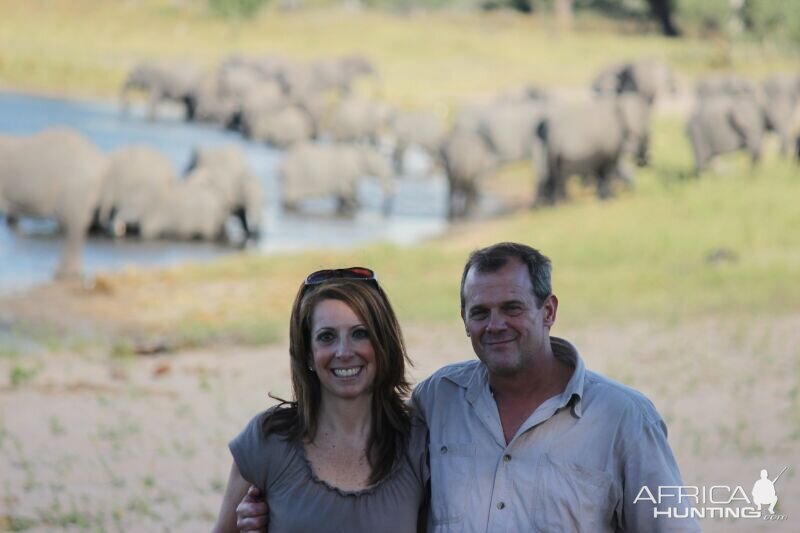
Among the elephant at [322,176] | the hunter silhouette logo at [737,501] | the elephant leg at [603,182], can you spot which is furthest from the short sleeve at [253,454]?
the elephant at [322,176]

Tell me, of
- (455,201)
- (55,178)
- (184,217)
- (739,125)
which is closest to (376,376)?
(55,178)

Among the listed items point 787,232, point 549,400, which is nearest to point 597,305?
point 787,232

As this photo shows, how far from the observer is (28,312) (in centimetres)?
1359

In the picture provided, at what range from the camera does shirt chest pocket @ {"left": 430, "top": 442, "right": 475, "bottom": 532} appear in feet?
10.9

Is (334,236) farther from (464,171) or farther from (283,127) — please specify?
(283,127)

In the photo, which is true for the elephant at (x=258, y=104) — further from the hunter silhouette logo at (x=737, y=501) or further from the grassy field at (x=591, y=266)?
the hunter silhouette logo at (x=737, y=501)

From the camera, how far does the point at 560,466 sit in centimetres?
329

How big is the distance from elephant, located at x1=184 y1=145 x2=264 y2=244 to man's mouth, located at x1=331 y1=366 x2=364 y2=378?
17221mm

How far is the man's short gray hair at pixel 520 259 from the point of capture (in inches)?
134

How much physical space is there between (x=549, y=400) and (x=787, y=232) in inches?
521

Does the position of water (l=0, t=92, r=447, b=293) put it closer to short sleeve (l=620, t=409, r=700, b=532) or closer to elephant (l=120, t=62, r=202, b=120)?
elephant (l=120, t=62, r=202, b=120)

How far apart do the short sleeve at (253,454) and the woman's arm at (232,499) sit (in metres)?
0.03

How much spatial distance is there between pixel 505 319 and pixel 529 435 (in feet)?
0.93

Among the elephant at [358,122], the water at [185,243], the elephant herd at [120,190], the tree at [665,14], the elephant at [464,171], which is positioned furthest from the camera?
the tree at [665,14]
